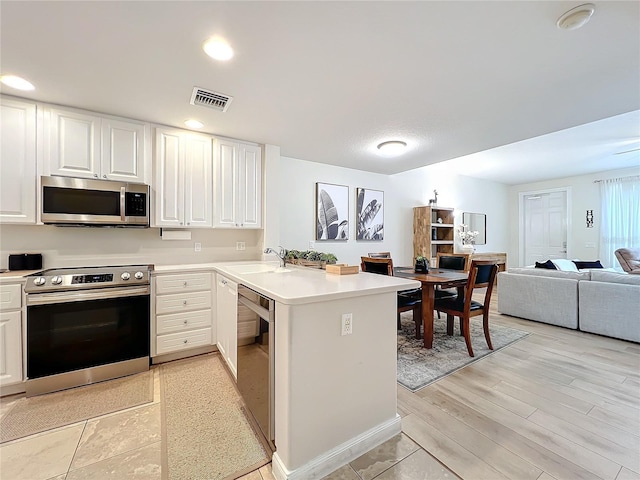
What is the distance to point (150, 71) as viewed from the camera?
191 cm

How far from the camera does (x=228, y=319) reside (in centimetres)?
236

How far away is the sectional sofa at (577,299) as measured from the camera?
10.2 ft

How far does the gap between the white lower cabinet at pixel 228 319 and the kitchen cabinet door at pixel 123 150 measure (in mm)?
1334

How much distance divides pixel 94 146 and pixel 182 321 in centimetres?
186

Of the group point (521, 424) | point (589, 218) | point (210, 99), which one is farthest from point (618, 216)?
point (210, 99)

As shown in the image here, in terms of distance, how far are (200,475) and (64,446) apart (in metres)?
0.94

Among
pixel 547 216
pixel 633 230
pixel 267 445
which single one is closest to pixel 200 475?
pixel 267 445

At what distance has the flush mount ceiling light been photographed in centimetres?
137

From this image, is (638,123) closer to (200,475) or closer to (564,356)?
(564,356)

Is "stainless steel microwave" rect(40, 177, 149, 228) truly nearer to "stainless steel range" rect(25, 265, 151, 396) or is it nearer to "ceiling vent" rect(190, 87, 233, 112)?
"stainless steel range" rect(25, 265, 151, 396)

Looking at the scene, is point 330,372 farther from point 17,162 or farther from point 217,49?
point 17,162

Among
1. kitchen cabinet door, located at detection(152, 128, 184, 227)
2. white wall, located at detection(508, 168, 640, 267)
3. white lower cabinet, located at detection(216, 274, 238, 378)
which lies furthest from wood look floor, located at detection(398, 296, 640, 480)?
white wall, located at detection(508, 168, 640, 267)

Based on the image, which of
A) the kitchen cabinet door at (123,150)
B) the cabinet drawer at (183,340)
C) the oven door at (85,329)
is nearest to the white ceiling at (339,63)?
the kitchen cabinet door at (123,150)

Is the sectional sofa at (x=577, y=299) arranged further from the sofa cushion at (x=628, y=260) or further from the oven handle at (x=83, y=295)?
the oven handle at (x=83, y=295)
